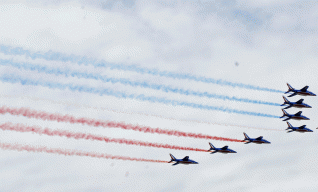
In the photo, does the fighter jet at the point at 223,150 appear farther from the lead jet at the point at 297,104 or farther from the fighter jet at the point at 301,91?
the fighter jet at the point at 301,91

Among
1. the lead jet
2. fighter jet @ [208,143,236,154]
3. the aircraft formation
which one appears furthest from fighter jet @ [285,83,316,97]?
fighter jet @ [208,143,236,154]

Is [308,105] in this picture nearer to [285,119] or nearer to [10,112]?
[285,119]

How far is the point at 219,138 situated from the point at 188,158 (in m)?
11.9

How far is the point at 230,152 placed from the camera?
299 feet

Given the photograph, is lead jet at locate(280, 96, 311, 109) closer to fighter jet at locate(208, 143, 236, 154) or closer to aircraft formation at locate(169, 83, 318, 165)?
aircraft formation at locate(169, 83, 318, 165)

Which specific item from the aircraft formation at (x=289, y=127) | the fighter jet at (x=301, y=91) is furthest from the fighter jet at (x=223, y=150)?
the fighter jet at (x=301, y=91)

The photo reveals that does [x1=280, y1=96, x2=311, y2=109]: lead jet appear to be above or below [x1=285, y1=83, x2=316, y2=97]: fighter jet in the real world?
below

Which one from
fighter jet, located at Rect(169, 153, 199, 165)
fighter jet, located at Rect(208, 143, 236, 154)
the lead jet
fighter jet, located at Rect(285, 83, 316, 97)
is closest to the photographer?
fighter jet, located at Rect(285, 83, 316, 97)

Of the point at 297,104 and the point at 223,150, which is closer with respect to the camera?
the point at 297,104

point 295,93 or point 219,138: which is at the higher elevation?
point 295,93

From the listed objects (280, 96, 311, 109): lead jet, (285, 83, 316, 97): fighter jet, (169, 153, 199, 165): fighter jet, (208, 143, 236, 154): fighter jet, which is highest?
(285, 83, 316, 97): fighter jet

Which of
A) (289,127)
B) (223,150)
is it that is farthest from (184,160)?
(289,127)

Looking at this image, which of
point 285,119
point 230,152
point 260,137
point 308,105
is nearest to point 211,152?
point 230,152

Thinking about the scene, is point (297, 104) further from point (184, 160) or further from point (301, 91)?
point (184, 160)
